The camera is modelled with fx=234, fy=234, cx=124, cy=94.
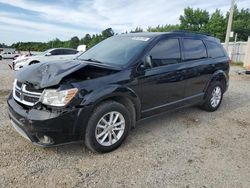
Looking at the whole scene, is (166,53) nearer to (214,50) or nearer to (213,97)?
(214,50)

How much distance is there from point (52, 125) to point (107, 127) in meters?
0.79

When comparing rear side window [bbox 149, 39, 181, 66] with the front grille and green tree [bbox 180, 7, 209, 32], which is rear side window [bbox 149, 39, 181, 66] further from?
green tree [bbox 180, 7, 209, 32]

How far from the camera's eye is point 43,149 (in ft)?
11.1

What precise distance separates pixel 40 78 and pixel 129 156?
1.61 metres

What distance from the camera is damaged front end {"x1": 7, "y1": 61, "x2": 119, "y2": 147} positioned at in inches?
113

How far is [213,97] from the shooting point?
5387mm

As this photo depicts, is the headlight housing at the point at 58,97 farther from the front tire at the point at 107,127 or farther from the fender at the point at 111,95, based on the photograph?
the front tire at the point at 107,127

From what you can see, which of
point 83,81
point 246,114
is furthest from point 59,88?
point 246,114

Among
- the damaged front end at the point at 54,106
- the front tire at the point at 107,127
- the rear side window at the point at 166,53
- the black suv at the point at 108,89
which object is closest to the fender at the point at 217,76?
the black suv at the point at 108,89

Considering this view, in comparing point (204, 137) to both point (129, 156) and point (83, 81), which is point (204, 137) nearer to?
point (129, 156)

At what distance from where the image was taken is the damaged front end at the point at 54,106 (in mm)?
2875

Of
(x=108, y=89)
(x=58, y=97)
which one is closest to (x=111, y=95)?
(x=108, y=89)

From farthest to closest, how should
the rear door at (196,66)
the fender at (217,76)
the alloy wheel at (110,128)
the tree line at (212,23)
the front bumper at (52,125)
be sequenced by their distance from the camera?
the tree line at (212,23), the fender at (217,76), the rear door at (196,66), the alloy wheel at (110,128), the front bumper at (52,125)

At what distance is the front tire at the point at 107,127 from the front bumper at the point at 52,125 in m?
0.13
